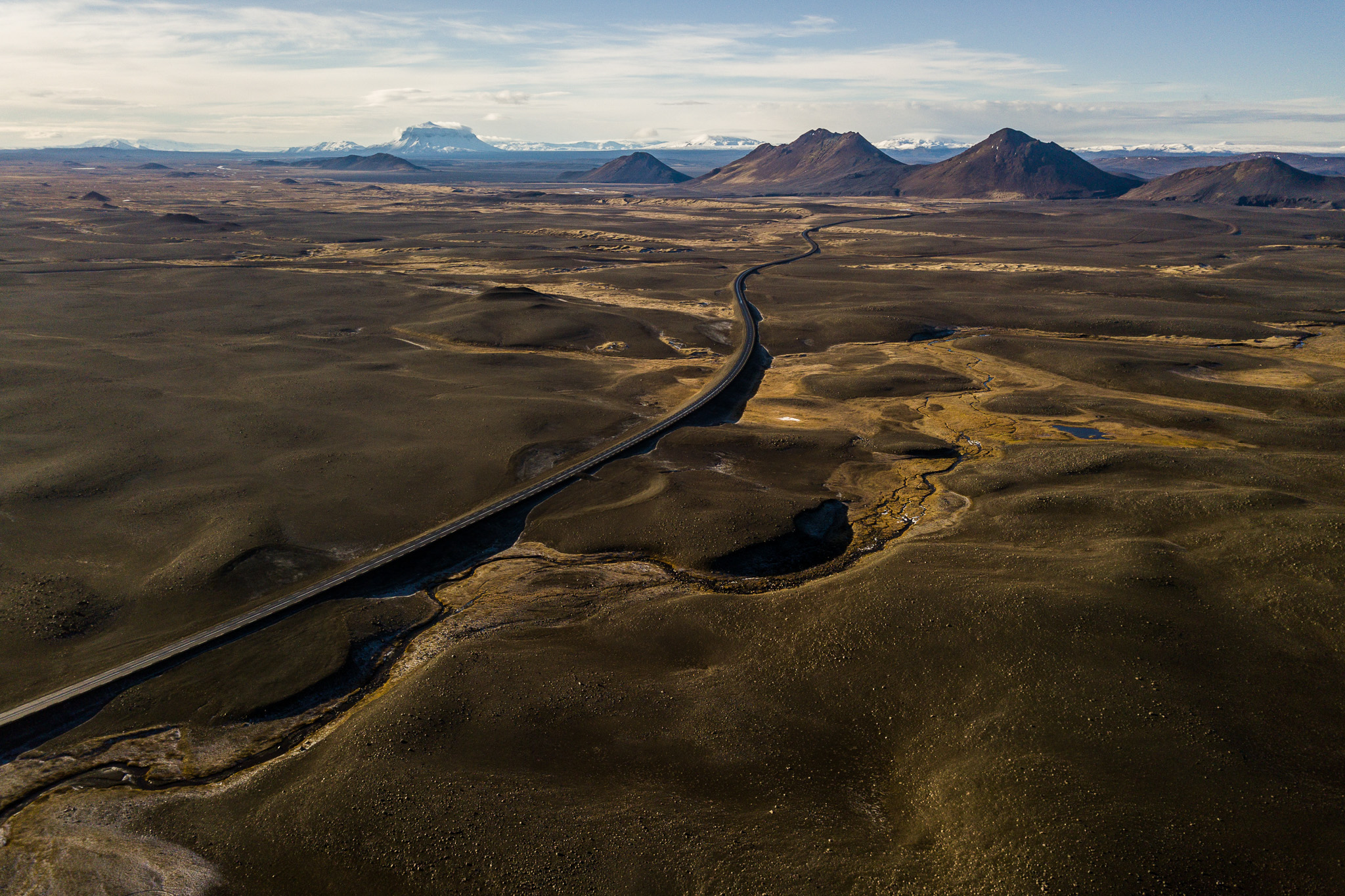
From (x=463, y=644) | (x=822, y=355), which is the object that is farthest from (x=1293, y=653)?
(x=822, y=355)

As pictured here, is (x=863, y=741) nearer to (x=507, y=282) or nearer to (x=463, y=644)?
(x=463, y=644)

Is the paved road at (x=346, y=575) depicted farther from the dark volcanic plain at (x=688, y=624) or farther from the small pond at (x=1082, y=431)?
the small pond at (x=1082, y=431)

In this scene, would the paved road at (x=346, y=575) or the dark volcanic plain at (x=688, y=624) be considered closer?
the dark volcanic plain at (x=688, y=624)

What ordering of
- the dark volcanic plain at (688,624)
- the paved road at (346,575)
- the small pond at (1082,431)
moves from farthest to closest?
the small pond at (1082,431), the paved road at (346,575), the dark volcanic plain at (688,624)

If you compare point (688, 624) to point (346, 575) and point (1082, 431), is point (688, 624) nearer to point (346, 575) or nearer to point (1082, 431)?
point (346, 575)

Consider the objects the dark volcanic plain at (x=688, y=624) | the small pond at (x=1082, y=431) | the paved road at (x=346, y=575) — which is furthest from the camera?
the small pond at (x=1082, y=431)

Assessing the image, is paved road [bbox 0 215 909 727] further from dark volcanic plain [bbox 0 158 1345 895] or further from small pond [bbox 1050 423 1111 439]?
small pond [bbox 1050 423 1111 439]

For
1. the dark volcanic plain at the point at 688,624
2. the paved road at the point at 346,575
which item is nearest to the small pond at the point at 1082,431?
the dark volcanic plain at the point at 688,624
